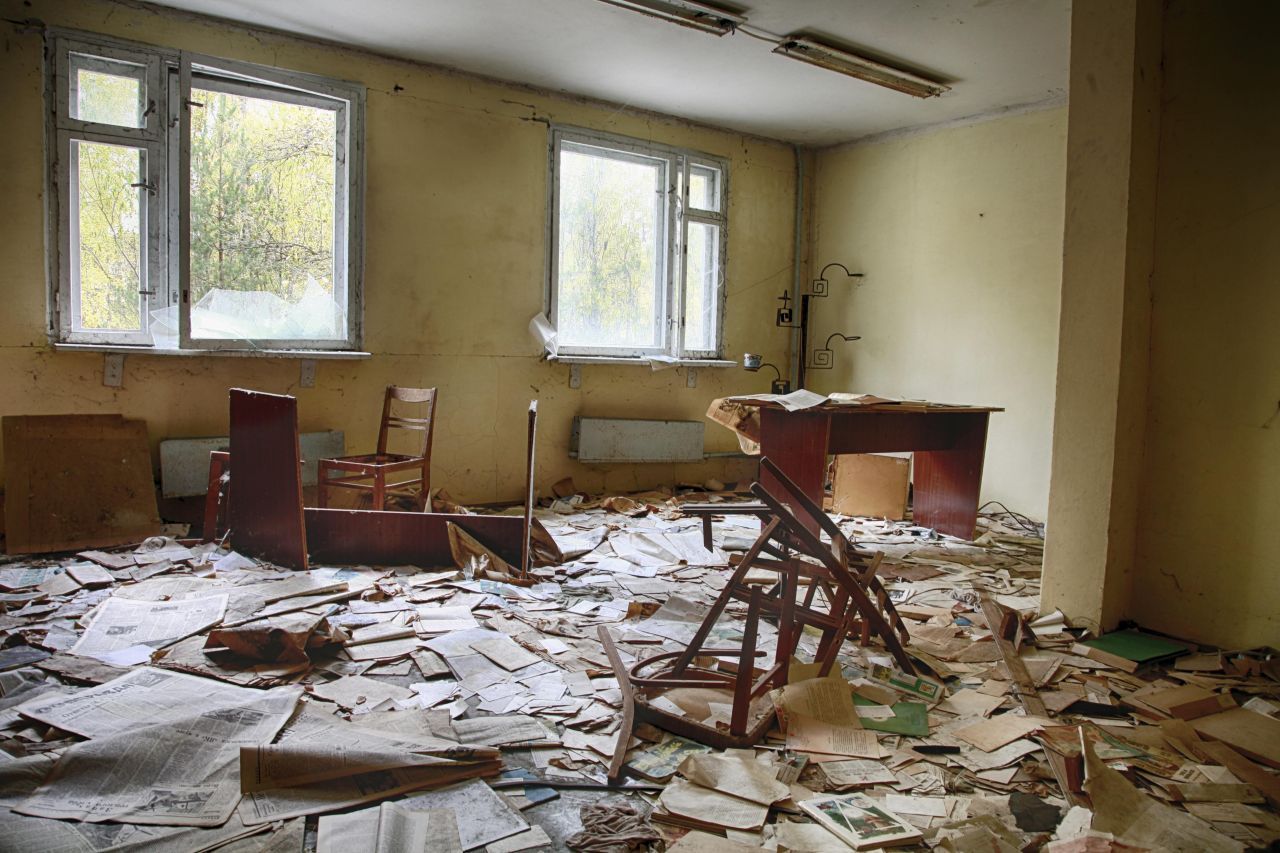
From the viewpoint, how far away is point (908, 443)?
16.7ft

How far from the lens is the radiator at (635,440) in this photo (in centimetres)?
637

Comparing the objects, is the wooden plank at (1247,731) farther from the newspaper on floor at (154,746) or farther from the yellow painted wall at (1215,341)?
the newspaper on floor at (154,746)

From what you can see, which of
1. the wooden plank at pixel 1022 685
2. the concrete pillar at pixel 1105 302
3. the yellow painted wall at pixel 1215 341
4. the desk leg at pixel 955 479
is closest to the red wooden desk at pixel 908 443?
the desk leg at pixel 955 479

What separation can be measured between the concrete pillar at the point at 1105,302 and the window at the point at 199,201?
422cm

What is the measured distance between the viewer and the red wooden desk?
4594 millimetres

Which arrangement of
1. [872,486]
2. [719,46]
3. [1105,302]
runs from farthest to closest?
[872,486]
[719,46]
[1105,302]

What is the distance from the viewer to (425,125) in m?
5.57

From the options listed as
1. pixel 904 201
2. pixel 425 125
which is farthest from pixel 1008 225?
pixel 425 125

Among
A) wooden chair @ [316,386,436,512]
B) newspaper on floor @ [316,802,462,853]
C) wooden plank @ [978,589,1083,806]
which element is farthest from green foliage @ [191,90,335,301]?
wooden plank @ [978,589,1083,806]

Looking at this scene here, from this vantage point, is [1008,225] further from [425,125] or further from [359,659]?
[359,659]

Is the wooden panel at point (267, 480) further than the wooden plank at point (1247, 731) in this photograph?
Yes

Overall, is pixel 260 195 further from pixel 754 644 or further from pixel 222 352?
pixel 754 644

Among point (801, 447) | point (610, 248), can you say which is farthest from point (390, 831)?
point (610, 248)

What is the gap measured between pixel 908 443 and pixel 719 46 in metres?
2.80
